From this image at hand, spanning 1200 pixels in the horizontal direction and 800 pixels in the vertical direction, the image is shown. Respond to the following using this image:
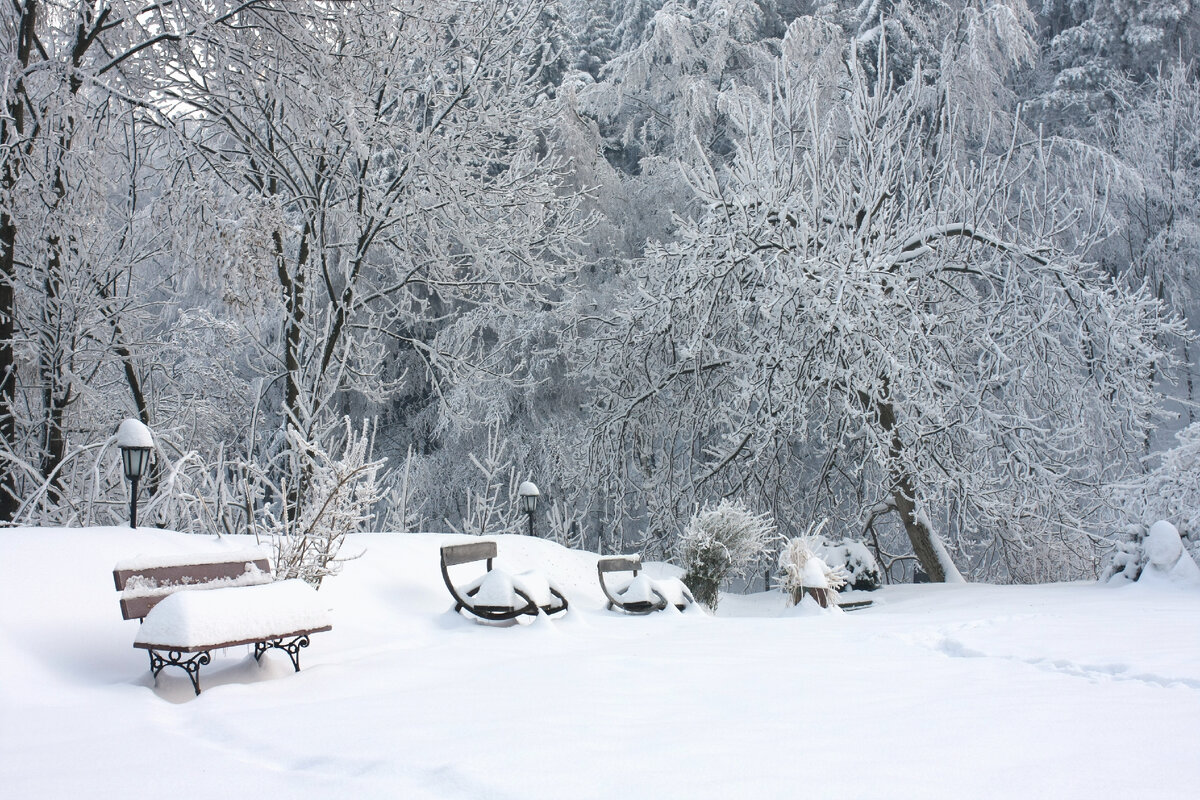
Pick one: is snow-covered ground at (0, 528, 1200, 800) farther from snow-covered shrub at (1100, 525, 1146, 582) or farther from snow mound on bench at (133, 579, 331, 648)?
snow-covered shrub at (1100, 525, 1146, 582)

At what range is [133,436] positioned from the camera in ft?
17.6

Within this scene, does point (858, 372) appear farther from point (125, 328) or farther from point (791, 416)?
point (125, 328)

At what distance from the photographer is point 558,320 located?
1332cm

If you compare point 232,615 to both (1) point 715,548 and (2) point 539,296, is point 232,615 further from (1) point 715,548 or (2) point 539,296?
(2) point 539,296

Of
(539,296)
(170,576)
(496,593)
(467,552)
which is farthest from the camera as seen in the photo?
(539,296)

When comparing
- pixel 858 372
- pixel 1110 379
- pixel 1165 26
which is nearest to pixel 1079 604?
pixel 858 372

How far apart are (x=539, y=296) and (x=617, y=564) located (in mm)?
4417

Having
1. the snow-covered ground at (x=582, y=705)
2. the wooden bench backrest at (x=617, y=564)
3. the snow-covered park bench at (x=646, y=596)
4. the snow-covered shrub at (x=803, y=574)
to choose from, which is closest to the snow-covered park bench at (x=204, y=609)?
the snow-covered ground at (x=582, y=705)

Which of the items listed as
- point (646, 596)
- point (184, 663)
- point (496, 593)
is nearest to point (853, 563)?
point (646, 596)

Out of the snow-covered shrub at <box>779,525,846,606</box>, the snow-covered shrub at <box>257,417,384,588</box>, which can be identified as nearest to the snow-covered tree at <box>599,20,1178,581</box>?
the snow-covered shrub at <box>779,525,846,606</box>

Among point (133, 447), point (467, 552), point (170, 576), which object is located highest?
point (133, 447)

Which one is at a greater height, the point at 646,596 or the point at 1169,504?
the point at 1169,504

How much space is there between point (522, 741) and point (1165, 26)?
21.4 meters

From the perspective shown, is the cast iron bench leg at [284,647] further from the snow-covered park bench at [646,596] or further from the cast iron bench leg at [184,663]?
the snow-covered park bench at [646,596]
